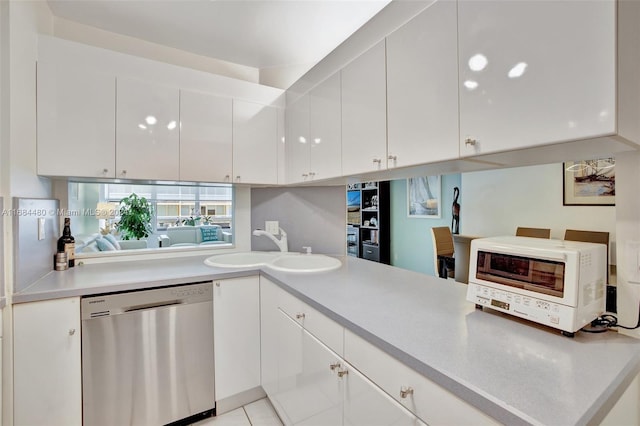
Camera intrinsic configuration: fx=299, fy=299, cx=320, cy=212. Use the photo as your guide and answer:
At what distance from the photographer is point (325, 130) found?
189 centimetres

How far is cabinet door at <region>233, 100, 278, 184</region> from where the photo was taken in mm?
2232

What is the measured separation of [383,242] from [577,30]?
4.83 meters

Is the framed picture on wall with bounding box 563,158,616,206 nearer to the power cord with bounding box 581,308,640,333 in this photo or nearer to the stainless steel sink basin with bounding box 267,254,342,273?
the power cord with bounding box 581,308,640,333

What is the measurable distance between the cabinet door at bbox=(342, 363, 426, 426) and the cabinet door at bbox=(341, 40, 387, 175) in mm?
929

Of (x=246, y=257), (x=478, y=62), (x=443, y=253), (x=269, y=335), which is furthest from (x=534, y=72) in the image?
(x=443, y=253)

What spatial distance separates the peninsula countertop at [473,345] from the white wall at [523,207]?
1.96 meters

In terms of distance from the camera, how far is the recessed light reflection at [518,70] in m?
0.92

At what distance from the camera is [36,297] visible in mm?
1380

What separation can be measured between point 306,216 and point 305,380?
141 centimetres

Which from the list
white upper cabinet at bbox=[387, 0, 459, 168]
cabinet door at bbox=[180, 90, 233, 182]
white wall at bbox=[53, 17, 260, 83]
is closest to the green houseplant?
cabinet door at bbox=[180, 90, 233, 182]

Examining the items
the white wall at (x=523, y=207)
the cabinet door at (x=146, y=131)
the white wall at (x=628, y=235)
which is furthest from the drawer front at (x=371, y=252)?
the white wall at (x=628, y=235)

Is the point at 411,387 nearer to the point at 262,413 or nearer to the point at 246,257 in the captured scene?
the point at 262,413

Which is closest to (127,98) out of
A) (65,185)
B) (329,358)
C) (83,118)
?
(83,118)

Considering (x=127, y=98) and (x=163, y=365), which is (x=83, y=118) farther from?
(x=163, y=365)
